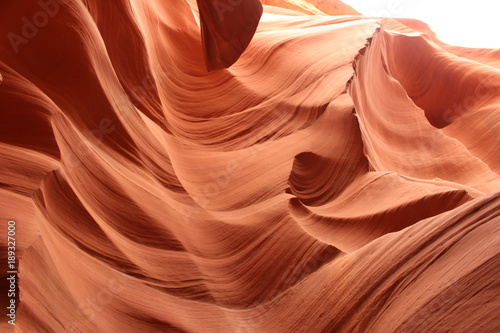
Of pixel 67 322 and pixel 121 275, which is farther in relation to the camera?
pixel 121 275

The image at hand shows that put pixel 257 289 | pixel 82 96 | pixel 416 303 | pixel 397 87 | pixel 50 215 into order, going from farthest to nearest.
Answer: pixel 397 87 → pixel 82 96 → pixel 257 289 → pixel 50 215 → pixel 416 303

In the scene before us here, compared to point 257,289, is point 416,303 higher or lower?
lower

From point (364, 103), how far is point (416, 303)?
98.6 inches

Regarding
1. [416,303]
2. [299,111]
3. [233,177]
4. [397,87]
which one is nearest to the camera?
[416,303]

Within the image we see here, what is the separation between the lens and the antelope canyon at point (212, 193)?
1.29 m

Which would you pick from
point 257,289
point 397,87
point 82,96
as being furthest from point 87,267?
point 397,87

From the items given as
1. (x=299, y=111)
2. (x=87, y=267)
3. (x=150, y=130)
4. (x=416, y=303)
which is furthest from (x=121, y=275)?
(x=299, y=111)

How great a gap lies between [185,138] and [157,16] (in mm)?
1252

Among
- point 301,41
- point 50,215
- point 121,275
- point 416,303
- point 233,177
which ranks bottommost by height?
point 416,303

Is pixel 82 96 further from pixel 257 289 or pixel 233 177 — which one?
pixel 257 289

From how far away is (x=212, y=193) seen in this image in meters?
2.30

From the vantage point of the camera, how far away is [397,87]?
4.18 metres

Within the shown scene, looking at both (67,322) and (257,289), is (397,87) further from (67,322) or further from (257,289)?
(67,322)

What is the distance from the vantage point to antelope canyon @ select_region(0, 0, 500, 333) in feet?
4.23
